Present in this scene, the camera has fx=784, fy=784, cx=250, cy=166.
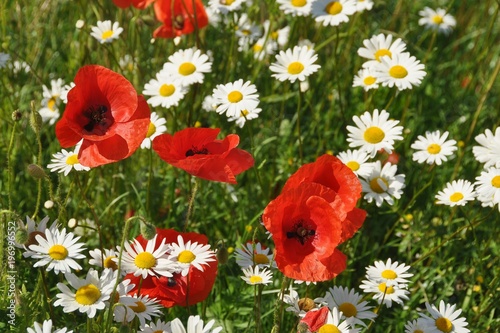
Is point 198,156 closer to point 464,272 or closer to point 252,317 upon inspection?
point 252,317

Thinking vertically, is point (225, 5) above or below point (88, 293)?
above

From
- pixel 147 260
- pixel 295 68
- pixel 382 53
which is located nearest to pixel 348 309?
pixel 147 260

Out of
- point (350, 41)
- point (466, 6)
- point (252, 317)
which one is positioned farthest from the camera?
point (466, 6)

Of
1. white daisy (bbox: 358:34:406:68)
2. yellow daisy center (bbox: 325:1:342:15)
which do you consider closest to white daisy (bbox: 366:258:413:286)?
white daisy (bbox: 358:34:406:68)

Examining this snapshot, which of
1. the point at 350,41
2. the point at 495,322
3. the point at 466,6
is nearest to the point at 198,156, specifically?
the point at 495,322

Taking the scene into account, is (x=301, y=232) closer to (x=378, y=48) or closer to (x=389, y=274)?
(x=389, y=274)

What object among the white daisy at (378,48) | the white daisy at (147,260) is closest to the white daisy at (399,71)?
the white daisy at (378,48)

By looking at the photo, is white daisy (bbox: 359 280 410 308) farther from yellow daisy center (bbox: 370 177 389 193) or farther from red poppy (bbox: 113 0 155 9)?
red poppy (bbox: 113 0 155 9)
